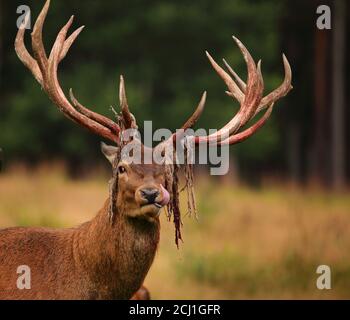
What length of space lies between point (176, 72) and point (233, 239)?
13054 mm

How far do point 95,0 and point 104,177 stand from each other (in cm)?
764

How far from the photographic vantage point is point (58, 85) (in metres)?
6.92

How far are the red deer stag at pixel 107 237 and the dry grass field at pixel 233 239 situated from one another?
3.66 m

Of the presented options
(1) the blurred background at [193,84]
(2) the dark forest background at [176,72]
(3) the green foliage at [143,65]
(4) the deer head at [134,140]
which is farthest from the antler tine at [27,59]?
(3) the green foliage at [143,65]

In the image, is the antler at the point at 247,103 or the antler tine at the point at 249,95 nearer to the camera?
the antler at the point at 247,103

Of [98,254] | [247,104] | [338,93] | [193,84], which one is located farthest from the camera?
[193,84]

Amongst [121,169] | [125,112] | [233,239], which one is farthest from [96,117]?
[233,239]

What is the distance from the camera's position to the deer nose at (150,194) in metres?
6.09

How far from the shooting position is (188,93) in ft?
82.8

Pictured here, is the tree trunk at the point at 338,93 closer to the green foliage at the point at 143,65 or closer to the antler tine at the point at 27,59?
the green foliage at the point at 143,65

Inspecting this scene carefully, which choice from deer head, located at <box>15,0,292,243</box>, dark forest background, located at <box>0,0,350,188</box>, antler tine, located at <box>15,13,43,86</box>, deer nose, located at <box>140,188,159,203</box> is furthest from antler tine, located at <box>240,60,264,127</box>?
dark forest background, located at <box>0,0,350,188</box>

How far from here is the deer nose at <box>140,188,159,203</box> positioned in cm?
609

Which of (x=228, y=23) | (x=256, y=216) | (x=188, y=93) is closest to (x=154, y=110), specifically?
(x=188, y=93)

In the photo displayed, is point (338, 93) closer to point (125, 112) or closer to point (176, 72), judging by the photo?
point (176, 72)
